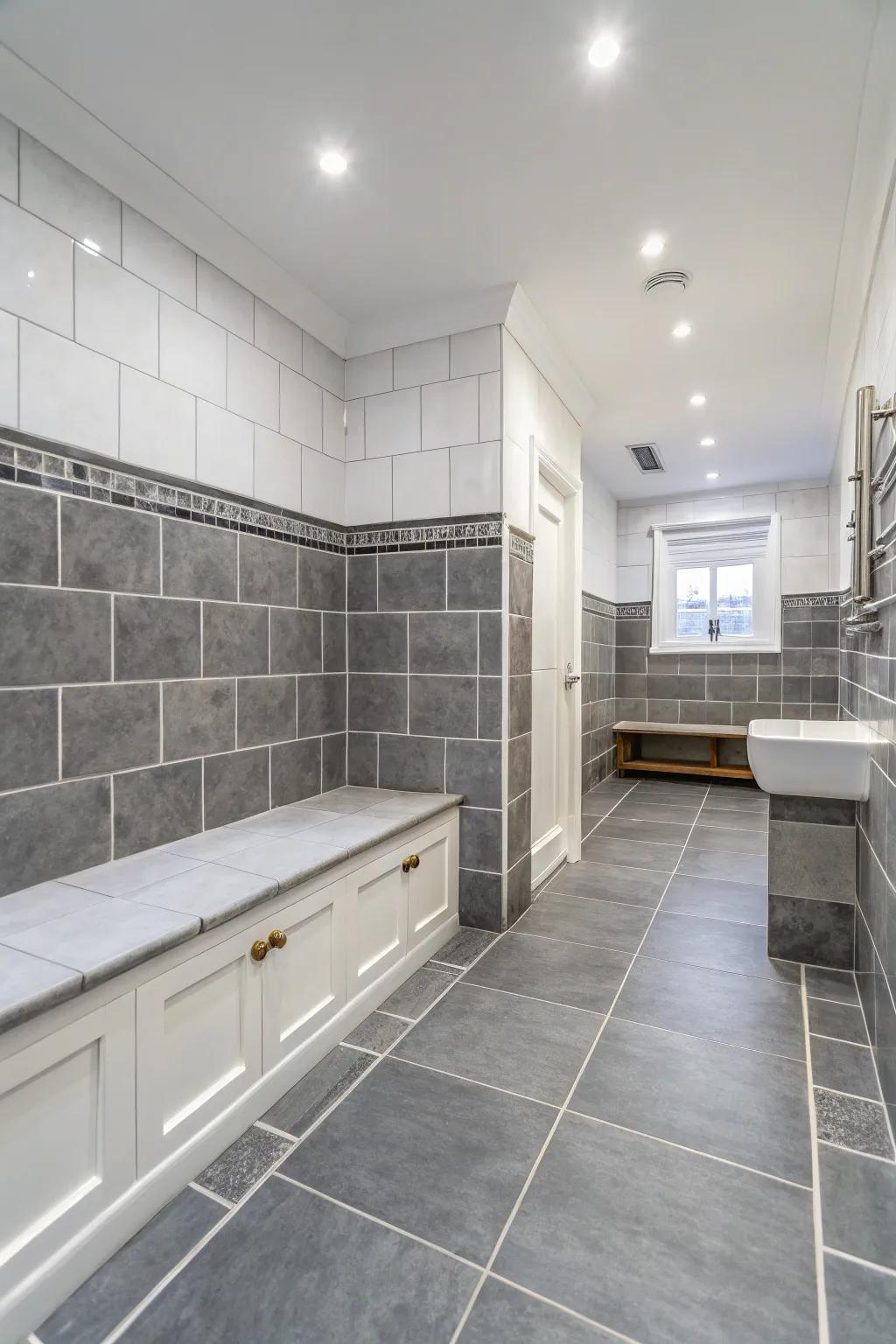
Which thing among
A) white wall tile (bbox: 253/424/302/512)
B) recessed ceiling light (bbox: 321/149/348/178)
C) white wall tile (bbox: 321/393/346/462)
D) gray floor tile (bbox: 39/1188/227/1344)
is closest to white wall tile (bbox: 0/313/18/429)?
white wall tile (bbox: 253/424/302/512)

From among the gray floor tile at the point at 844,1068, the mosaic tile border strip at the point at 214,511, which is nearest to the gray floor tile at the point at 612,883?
the gray floor tile at the point at 844,1068

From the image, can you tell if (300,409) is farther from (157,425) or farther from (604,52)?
(604,52)

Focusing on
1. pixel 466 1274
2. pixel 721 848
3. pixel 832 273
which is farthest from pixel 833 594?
pixel 466 1274

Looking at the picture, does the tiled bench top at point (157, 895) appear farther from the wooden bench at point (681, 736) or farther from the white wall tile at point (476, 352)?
the wooden bench at point (681, 736)

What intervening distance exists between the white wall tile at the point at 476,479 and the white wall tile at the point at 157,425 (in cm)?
100

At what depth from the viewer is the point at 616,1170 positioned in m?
1.44

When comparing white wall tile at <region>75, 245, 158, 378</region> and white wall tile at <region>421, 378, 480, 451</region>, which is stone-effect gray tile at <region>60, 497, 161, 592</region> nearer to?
white wall tile at <region>75, 245, 158, 378</region>

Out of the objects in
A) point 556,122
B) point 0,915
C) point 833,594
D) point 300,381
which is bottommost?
point 0,915

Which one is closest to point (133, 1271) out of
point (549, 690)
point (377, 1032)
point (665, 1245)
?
point (377, 1032)

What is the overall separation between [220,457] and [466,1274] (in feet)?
7.24

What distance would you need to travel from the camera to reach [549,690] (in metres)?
3.25

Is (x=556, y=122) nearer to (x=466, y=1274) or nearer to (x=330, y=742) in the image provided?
(x=330, y=742)

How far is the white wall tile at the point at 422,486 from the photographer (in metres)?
2.66

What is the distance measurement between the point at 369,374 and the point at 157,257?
3.28ft
